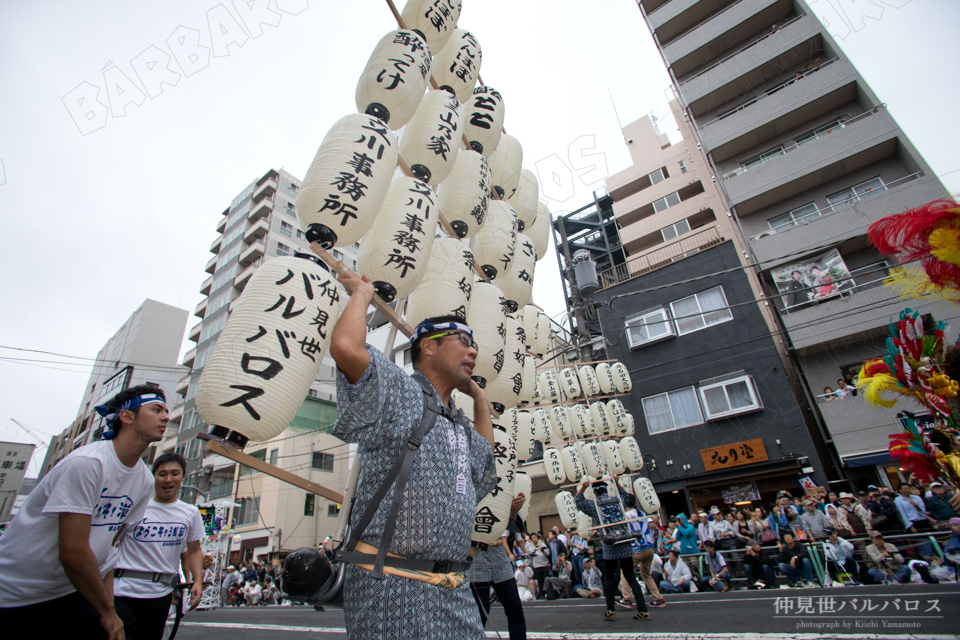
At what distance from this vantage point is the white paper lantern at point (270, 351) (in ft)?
9.95

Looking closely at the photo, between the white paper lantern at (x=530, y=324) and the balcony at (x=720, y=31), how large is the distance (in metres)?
18.1

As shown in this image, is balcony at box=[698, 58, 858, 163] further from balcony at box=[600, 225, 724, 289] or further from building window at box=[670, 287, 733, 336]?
building window at box=[670, 287, 733, 336]

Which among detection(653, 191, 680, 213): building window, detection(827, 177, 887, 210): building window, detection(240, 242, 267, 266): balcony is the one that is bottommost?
detection(827, 177, 887, 210): building window

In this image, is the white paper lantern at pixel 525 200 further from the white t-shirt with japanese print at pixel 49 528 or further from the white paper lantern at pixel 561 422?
the white t-shirt with japanese print at pixel 49 528

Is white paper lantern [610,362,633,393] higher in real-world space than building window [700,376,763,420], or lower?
higher

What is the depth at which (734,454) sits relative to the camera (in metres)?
15.0

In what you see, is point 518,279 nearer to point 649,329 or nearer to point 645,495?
point 645,495

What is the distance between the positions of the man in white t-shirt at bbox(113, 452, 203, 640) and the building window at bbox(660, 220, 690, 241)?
23493 mm

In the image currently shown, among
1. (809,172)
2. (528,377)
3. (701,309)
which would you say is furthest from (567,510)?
(809,172)

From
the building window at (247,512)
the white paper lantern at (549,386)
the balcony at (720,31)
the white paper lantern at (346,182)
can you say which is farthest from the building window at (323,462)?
the balcony at (720,31)

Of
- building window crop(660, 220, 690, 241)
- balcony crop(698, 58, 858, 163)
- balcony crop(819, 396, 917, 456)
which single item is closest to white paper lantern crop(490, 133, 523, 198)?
balcony crop(819, 396, 917, 456)

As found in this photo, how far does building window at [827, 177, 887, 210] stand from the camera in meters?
15.6

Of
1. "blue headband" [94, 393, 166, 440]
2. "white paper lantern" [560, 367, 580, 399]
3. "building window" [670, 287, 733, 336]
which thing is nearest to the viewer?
"blue headband" [94, 393, 166, 440]

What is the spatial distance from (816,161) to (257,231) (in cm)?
3490
